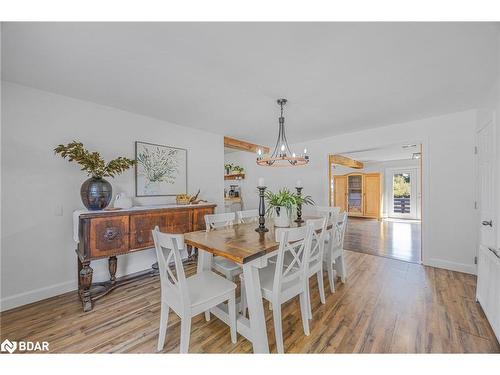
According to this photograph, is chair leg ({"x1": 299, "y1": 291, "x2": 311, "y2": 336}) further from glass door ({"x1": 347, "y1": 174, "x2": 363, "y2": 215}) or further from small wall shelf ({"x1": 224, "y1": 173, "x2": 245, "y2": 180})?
glass door ({"x1": 347, "y1": 174, "x2": 363, "y2": 215})

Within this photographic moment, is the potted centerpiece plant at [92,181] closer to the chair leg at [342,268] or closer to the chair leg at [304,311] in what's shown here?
the chair leg at [304,311]

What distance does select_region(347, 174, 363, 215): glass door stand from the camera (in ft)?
27.5

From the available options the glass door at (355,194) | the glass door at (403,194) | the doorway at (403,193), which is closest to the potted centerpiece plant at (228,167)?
the glass door at (355,194)

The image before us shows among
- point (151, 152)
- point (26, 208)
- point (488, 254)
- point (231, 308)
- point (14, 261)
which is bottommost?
point (231, 308)

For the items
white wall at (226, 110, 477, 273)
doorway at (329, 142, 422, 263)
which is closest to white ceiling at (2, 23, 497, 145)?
white wall at (226, 110, 477, 273)

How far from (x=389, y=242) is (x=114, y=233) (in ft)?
17.1

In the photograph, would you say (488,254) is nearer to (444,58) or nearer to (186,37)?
(444,58)

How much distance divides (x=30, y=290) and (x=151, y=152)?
207cm

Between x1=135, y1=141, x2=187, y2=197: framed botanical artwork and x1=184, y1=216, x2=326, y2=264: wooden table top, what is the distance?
60.3 inches

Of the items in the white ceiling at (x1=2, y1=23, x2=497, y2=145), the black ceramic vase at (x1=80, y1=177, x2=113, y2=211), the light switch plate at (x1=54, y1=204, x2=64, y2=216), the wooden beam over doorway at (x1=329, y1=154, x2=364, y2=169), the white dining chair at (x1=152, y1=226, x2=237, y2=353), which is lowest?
the white dining chair at (x1=152, y1=226, x2=237, y2=353)

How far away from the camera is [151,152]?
3090mm

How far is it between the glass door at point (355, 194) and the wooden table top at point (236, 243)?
296 inches

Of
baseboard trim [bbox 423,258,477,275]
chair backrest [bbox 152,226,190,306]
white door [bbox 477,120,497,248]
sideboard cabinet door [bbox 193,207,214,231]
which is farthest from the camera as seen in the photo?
sideboard cabinet door [bbox 193,207,214,231]

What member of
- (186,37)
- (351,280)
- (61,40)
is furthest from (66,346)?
(351,280)
